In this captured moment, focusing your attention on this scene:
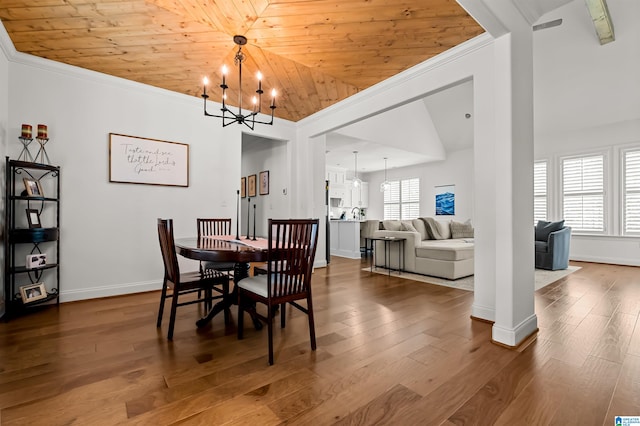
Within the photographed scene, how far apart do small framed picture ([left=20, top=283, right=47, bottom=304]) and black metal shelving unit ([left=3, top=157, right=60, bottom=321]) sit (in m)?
0.03

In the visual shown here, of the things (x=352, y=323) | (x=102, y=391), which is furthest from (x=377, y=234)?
(x=102, y=391)

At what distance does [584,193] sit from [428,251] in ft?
13.7

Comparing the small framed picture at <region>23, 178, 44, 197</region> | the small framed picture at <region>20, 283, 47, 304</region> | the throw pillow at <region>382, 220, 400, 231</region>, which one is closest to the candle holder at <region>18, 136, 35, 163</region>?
the small framed picture at <region>23, 178, 44, 197</region>

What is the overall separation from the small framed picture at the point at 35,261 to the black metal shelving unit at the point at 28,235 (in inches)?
1.4

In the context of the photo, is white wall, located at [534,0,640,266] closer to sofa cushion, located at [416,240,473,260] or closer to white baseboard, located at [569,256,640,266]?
white baseboard, located at [569,256,640,266]

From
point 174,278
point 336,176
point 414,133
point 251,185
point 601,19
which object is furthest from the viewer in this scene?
point 336,176

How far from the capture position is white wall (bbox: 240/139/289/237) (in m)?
5.28

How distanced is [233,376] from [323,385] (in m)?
0.54

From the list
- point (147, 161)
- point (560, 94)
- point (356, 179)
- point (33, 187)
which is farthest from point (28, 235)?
point (560, 94)

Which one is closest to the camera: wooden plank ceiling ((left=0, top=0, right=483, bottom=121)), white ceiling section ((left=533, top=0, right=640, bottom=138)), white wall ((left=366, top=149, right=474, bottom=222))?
wooden plank ceiling ((left=0, top=0, right=483, bottom=121))

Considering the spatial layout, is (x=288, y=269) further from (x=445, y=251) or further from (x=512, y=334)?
(x=445, y=251)

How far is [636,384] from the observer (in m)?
1.64

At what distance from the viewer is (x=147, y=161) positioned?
3666 millimetres

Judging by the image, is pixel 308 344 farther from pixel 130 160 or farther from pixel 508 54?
pixel 130 160
